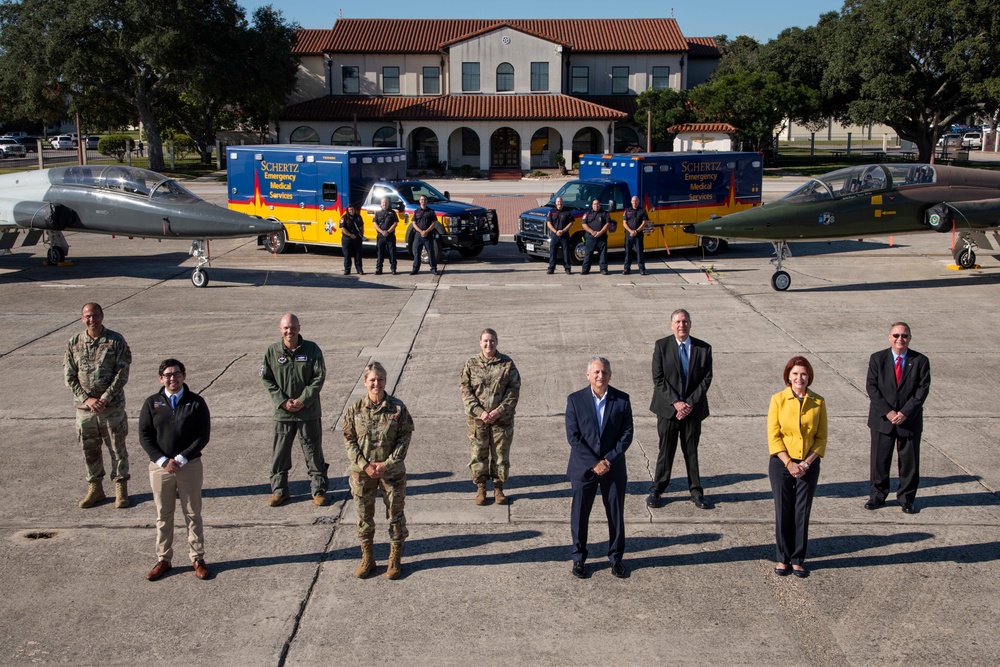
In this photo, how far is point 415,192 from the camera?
2178cm

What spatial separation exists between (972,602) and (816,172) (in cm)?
4836

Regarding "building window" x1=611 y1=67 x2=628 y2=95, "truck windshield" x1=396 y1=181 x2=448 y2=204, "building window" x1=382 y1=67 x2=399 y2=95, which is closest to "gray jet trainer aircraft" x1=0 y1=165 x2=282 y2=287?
"truck windshield" x1=396 y1=181 x2=448 y2=204

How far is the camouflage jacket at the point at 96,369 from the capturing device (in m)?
7.97

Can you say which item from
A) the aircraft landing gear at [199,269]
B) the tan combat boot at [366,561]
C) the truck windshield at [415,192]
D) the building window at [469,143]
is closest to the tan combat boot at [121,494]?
the tan combat boot at [366,561]

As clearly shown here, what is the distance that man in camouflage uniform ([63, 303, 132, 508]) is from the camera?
314 inches

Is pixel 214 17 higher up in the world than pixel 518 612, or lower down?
higher up

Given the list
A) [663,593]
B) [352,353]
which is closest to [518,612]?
[663,593]

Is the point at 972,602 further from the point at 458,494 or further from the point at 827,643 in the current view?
the point at 458,494

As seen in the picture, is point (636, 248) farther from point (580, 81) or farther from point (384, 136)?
point (580, 81)

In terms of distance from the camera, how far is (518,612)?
6379 millimetres

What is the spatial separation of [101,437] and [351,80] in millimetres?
52487

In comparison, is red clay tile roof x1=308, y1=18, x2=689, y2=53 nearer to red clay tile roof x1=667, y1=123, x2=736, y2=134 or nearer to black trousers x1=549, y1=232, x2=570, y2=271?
red clay tile roof x1=667, y1=123, x2=736, y2=134

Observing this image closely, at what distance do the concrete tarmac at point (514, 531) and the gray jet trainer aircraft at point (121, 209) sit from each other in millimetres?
3311

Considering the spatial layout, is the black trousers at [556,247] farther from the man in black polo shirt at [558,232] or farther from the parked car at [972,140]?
the parked car at [972,140]
